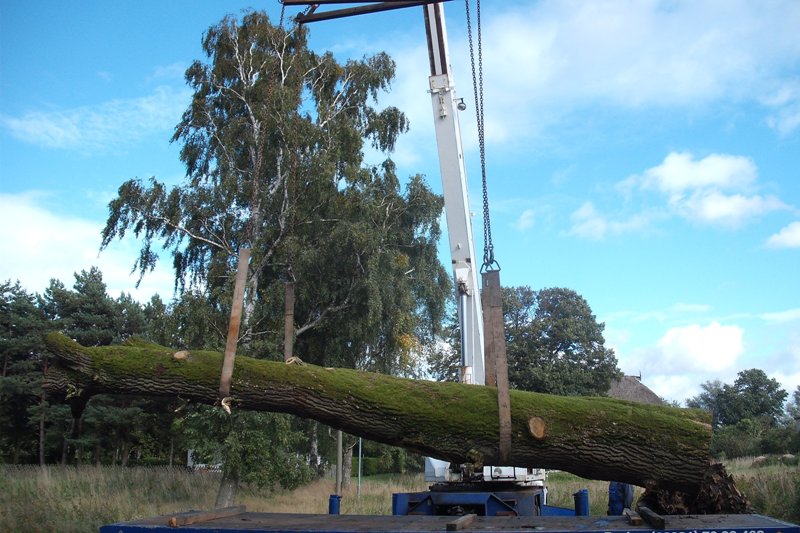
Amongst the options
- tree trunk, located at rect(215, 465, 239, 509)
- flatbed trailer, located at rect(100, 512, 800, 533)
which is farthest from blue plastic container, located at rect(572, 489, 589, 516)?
tree trunk, located at rect(215, 465, 239, 509)

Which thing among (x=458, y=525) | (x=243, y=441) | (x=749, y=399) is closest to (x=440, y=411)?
(x=458, y=525)

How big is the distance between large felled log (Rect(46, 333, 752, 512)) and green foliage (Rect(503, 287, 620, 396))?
3385 cm

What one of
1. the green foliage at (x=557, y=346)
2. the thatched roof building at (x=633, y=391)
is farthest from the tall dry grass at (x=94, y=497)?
the thatched roof building at (x=633, y=391)

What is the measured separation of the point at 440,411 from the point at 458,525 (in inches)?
45.1

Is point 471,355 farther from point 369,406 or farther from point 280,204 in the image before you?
point 280,204

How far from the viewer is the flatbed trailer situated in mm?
4215

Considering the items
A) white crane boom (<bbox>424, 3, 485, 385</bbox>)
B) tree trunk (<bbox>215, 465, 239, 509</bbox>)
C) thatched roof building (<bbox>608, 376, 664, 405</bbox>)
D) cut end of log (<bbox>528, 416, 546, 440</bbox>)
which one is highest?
thatched roof building (<bbox>608, 376, 664, 405</bbox>)

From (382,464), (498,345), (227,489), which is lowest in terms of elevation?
(227,489)

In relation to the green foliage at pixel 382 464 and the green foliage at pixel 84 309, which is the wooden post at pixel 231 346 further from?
the green foliage at pixel 382 464

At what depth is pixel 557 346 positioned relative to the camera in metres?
41.7

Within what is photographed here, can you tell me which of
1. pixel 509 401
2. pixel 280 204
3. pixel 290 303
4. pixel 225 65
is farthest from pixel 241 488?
pixel 509 401

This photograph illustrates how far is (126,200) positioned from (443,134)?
12165 millimetres

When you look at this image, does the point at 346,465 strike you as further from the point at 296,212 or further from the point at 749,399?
the point at 749,399

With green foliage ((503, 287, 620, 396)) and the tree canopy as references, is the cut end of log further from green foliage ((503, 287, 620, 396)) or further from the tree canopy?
green foliage ((503, 287, 620, 396))
